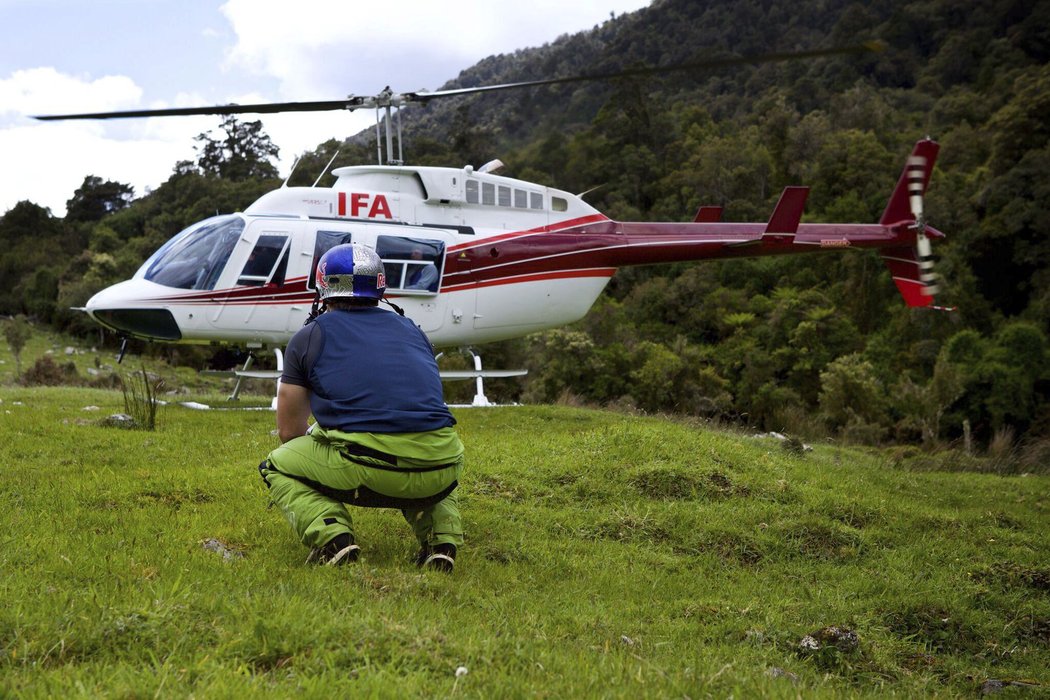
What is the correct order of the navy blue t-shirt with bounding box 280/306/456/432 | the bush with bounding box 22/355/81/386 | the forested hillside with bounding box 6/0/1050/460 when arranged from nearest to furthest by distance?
the navy blue t-shirt with bounding box 280/306/456/432, the bush with bounding box 22/355/81/386, the forested hillside with bounding box 6/0/1050/460

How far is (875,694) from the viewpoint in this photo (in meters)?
A: 3.98

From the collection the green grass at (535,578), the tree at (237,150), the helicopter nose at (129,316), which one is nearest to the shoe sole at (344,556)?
the green grass at (535,578)

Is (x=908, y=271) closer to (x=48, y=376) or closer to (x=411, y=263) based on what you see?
(x=411, y=263)

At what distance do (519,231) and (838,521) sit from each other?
7.35 metres

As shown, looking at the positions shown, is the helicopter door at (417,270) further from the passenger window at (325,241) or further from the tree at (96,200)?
the tree at (96,200)

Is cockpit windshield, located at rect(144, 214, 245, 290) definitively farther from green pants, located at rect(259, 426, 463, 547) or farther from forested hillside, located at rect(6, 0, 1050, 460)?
forested hillside, located at rect(6, 0, 1050, 460)

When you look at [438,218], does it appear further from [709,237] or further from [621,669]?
[621,669]

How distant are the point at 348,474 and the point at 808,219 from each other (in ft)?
157

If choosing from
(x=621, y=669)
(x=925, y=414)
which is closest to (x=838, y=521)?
(x=621, y=669)

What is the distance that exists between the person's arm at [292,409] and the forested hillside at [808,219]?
12.9m

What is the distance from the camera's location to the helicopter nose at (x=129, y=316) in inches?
463

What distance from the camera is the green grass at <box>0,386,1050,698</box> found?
317 centimetres

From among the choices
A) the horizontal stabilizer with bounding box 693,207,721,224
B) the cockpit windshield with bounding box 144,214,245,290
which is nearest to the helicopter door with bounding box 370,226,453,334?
the cockpit windshield with bounding box 144,214,245,290

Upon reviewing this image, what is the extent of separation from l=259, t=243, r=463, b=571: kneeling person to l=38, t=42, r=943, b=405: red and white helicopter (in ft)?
20.3
